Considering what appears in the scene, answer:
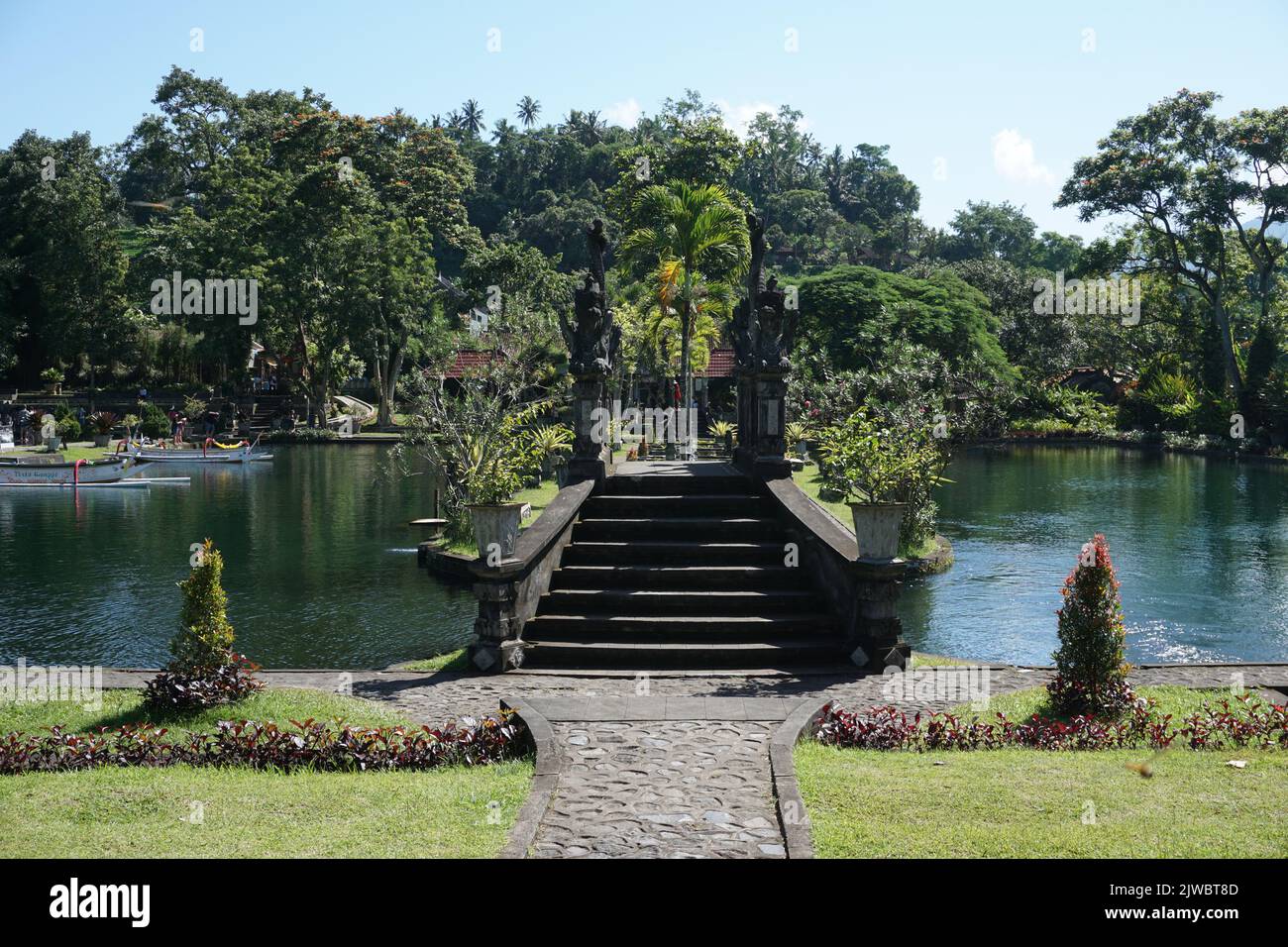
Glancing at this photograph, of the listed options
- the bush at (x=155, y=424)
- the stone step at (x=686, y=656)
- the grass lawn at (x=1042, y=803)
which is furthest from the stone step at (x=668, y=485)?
the bush at (x=155, y=424)

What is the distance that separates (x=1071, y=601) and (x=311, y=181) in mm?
44522

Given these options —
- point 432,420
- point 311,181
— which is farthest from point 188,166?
point 432,420

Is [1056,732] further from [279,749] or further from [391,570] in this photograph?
[391,570]

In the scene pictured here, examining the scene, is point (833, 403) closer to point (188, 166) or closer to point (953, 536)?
point (953, 536)

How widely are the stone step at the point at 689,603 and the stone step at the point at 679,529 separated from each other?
1.28m

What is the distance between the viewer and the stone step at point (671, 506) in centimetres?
1326

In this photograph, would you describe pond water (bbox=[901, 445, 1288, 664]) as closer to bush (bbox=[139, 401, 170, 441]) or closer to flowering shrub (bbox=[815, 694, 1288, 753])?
flowering shrub (bbox=[815, 694, 1288, 753])

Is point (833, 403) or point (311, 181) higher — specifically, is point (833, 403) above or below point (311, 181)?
below

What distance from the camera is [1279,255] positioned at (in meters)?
46.3

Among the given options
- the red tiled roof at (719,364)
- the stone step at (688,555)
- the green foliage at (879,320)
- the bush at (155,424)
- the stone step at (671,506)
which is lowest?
the stone step at (688,555)

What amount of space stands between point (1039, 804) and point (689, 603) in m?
5.37

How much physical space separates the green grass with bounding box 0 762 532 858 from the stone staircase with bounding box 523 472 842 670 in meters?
3.39

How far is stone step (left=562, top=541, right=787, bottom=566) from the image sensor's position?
1232 centimetres

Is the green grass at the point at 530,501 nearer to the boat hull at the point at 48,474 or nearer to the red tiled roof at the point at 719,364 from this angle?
the boat hull at the point at 48,474
